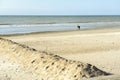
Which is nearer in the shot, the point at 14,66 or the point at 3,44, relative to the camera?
the point at 14,66

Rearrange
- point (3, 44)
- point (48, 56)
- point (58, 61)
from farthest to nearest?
point (3, 44)
point (48, 56)
point (58, 61)

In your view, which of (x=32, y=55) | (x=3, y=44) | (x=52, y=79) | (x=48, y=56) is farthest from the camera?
(x=3, y=44)

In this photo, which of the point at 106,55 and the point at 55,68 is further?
the point at 106,55

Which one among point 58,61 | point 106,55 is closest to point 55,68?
point 58,61

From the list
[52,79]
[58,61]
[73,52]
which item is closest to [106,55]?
[73,52]

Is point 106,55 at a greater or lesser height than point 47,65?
lesser

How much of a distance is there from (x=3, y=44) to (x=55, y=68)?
6.47 metres

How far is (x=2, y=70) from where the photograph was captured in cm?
991

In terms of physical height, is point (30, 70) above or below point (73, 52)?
above

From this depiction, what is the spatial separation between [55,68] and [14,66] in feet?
6.80

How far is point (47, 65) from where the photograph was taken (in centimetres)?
953

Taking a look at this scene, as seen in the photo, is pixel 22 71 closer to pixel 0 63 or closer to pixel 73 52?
pixel 0 63

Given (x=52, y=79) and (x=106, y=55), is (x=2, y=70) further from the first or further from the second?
(x=106, y=55)

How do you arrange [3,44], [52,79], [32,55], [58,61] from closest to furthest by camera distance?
[52,79] < [58,61] < [32,55] < [3,44]
